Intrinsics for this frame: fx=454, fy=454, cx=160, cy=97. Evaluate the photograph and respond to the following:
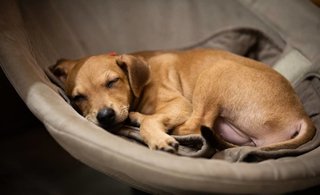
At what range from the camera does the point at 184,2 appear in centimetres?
320

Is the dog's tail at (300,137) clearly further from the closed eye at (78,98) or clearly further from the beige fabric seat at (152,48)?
the closed eye at (78,98)

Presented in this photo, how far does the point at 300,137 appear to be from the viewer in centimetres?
213

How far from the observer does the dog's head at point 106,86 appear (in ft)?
7.50

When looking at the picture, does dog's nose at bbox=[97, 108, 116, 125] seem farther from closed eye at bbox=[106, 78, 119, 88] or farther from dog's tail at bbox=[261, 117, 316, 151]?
dog's tail at bbox=[261, 117, 316, 151]

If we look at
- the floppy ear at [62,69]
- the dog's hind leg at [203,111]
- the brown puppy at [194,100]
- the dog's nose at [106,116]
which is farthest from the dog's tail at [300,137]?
the floppy ear at [62,69]

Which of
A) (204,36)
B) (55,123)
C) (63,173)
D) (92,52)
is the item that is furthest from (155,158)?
(204,36)

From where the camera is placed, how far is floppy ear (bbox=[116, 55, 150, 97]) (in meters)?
2.45

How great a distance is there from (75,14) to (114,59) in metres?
0.66

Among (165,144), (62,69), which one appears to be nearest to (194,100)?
(165,144)

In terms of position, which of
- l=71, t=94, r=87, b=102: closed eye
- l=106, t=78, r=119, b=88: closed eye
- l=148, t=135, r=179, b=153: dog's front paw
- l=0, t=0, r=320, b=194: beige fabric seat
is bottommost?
l=71, t=94, r=87, b=102: closed eye

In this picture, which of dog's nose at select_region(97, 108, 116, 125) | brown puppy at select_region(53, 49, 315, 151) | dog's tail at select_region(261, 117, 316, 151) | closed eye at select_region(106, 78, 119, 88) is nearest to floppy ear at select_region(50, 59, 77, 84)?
brown puppy at select_region(53, 49, 315, 151)

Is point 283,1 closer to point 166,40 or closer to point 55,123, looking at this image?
point 166,40

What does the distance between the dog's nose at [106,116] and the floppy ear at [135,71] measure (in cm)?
25

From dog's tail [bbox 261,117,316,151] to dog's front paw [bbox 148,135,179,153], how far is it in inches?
15.6
